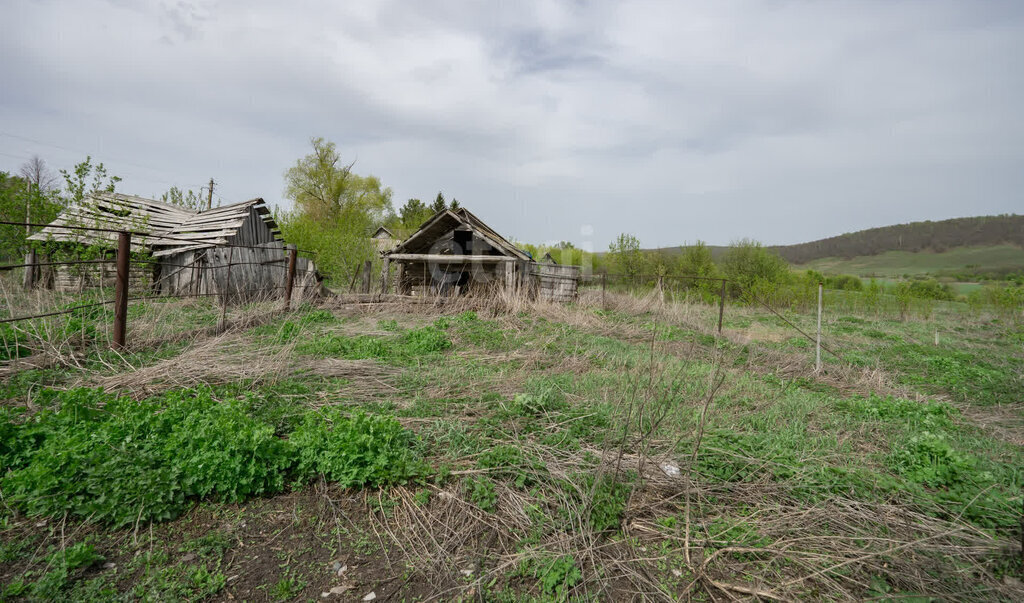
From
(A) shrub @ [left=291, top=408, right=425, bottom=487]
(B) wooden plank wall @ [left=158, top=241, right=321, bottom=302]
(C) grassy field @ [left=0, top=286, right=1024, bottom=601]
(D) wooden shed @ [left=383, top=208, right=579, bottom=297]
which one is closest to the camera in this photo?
(C) grassy field @ [left=0, top=286, right=1024, bottom=601]

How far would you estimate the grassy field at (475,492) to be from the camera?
2273mm

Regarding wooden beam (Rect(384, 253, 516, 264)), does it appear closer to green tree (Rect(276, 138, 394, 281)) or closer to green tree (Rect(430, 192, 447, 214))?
green tree (Rect(276, 138, 394, 281))

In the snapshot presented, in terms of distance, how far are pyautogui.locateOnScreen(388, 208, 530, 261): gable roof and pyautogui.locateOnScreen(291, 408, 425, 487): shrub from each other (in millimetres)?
10888

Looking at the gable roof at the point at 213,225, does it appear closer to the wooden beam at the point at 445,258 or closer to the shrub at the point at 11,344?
the wooden beam at the point at 445,258

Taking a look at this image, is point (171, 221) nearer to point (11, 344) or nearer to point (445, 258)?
point (445, 258)

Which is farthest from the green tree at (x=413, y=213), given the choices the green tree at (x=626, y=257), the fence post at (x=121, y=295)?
the fence post at (x=121, y=295)

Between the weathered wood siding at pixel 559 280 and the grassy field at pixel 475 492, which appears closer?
the grassy field at pixel 475 492

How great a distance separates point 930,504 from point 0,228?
17.7 m

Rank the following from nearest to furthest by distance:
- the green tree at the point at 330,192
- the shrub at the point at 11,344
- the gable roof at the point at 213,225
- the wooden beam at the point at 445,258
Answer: the shrub at the point at 11,344, the wooden beam at the point at 445,258, the gable roof at the point at 213,225, the green tree at the point at 330,192

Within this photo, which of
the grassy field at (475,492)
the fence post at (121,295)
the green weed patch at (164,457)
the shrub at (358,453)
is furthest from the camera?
the fence post at (121,295)

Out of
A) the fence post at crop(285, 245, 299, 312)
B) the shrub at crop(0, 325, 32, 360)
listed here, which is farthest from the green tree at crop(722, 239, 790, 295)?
the shrub at crop(0, 325, 32, 360)

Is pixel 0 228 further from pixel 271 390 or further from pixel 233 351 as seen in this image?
pixel 271 390

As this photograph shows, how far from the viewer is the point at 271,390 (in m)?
4.70

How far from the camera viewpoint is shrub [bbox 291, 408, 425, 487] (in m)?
3.10
